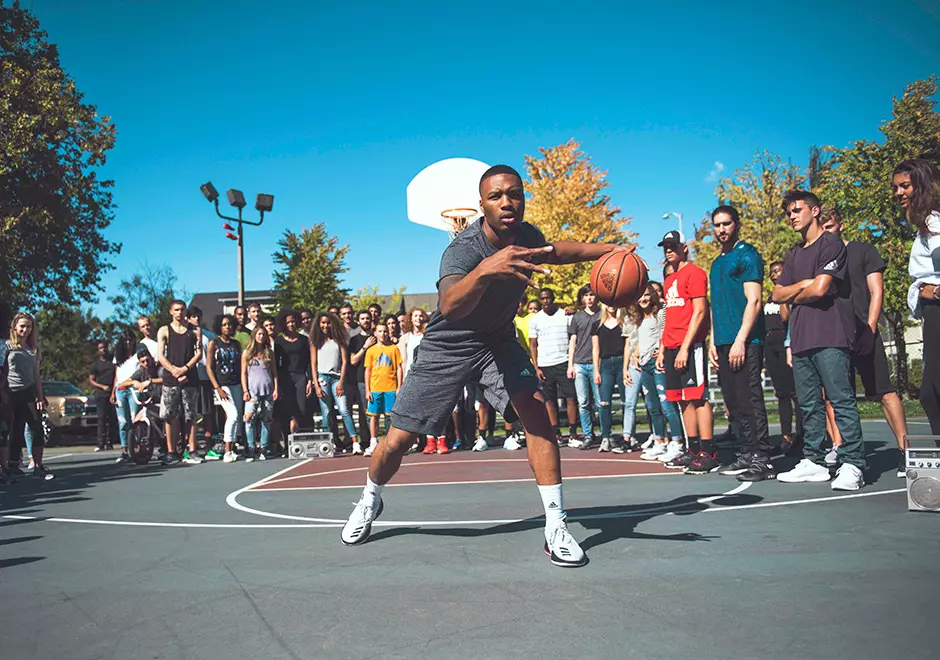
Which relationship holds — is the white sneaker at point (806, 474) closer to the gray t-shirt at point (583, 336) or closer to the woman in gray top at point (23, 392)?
the gray t-shirt at point (583, 336)

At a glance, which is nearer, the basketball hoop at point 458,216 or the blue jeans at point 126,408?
the blue jeans at point 126,408

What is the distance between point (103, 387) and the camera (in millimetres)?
14242

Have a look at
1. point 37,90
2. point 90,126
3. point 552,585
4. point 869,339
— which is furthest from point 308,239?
point 552,585

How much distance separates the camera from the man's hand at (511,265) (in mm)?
3420

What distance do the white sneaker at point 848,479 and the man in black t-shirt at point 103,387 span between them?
500 inches

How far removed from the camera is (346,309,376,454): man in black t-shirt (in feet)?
38.5

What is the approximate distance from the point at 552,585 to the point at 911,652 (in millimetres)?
1493

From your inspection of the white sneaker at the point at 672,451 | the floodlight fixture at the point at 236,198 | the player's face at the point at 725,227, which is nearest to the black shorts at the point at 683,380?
the player's face at the point at 725,227

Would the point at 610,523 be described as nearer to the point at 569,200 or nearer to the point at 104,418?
the point at 104,418

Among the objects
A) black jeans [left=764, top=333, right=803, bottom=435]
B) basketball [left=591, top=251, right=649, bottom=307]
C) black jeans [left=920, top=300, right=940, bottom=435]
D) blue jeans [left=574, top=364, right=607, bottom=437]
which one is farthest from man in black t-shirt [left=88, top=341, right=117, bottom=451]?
black jeans [left=920, top=300, right=940, bottom=435]

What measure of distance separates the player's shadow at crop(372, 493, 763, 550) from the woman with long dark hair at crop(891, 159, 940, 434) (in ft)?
4.99

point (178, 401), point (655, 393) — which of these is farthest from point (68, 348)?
point (655, 393)

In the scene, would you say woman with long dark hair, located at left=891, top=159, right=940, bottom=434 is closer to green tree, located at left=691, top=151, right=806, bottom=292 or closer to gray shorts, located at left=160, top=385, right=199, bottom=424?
gray shorts, located at left=160, top=385, right=199, bottom=424

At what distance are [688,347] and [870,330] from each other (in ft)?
5.16
